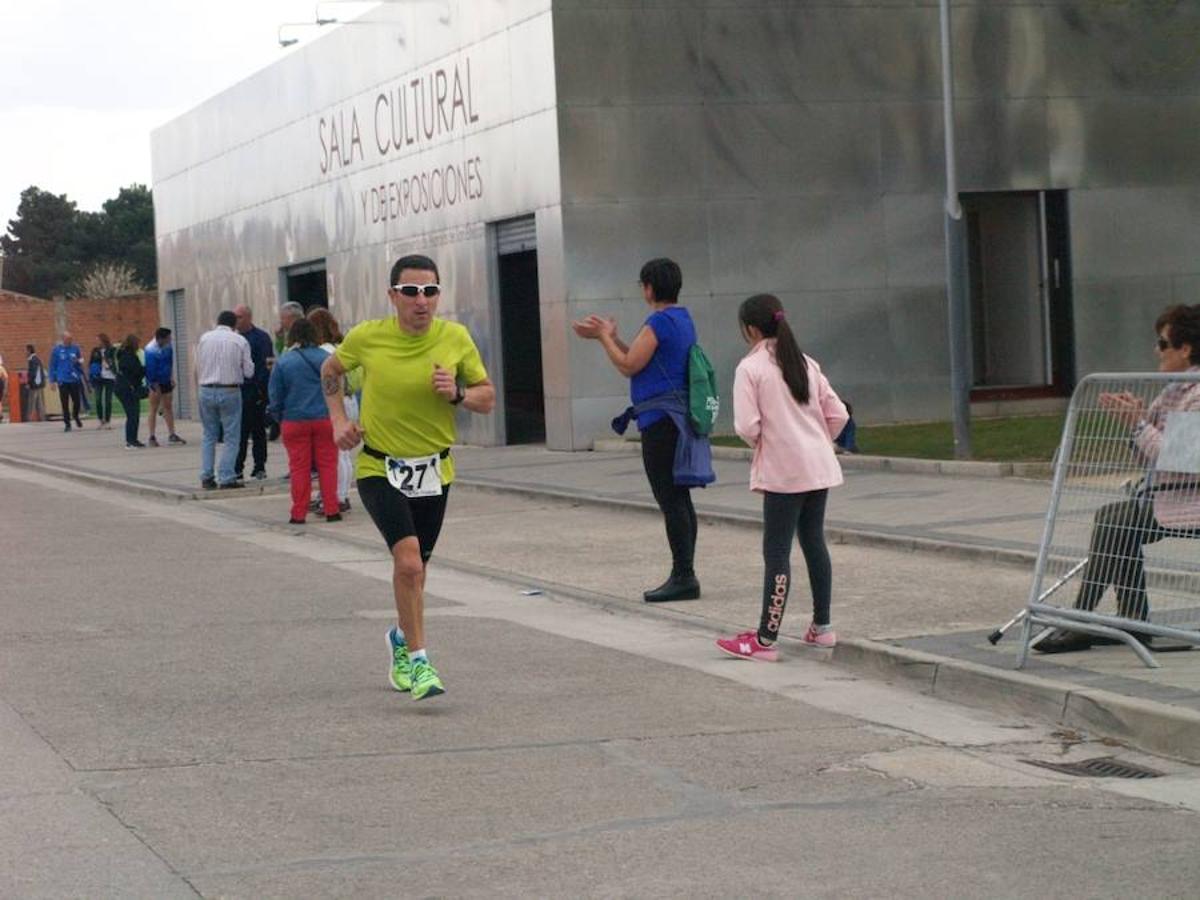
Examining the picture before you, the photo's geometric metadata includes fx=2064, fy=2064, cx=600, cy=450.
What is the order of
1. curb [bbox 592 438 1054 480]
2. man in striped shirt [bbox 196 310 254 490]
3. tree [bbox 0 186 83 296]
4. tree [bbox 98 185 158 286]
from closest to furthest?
curb [bbox 592 438 1054 480] → man in striped shirt [bbox 196 310 254 490] → tree [bbox 98 185 158 286] → tree [bbox 0 186 83 296]

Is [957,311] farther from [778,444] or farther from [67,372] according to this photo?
[67,372]

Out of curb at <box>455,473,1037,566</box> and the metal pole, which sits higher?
the metal pole

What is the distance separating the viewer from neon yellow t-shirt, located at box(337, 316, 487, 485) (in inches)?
346

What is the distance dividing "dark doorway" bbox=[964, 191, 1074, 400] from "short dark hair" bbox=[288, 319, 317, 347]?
11.8 m

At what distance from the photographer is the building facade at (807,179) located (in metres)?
25.0

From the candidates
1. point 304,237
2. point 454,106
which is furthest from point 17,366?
point 454,106

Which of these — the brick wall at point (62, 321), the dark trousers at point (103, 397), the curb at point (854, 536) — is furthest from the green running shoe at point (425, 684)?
the brick wall at point (62, 321)

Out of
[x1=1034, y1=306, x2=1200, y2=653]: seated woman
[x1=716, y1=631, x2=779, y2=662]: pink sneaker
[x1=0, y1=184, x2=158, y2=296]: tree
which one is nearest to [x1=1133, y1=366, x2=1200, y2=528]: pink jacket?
[x1=1034, y1=306, x2=1200, y2=653]: seated woman

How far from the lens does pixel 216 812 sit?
671 centimetres

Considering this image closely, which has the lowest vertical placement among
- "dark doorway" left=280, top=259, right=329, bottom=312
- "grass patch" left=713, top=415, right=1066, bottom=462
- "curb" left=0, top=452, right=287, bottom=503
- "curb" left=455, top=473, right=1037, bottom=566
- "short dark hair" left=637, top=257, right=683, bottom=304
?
"curb" left=455, top=473, right=1037, bottom=566

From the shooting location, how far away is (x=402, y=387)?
8.80 meters

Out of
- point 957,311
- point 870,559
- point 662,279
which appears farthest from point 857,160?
point 662,279

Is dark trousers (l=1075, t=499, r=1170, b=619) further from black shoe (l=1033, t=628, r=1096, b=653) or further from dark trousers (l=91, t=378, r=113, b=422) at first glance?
dark trousers (l=91, t=378, r=113, b=422)

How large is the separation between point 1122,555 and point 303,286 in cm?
2843
